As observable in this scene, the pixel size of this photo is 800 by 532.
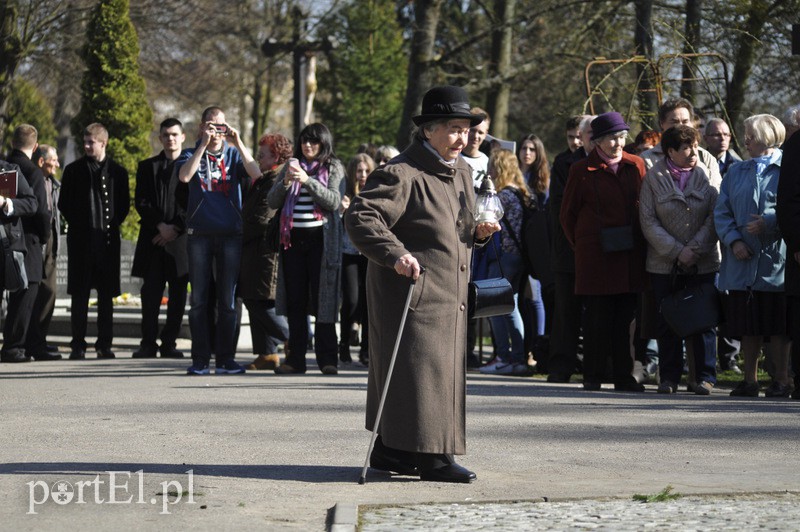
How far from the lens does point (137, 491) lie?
6832 mm

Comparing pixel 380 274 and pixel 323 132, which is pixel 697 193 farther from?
pixel 380 274

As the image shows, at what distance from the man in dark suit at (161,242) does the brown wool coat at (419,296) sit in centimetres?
754

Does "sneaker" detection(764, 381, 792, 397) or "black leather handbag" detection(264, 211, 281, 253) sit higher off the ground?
"black leather handbag" detection(264, 211, 281, 253)

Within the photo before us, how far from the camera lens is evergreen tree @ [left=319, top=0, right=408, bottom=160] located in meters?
46.9

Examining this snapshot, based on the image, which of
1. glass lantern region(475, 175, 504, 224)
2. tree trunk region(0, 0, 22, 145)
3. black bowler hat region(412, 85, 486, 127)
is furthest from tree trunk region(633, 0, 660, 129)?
tree trunk region(0, 0, 22, 145)

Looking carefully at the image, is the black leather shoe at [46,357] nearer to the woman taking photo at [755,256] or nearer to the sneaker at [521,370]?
the sneaker at [521,370]

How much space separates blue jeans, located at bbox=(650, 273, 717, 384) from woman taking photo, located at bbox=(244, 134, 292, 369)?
334cm

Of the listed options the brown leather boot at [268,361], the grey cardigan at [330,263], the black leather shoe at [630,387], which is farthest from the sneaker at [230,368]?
the black leather shoe at [630,387]

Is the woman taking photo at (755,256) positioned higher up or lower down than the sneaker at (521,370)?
higher up

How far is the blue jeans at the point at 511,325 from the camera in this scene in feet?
44.9

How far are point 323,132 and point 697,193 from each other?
3.29 meters

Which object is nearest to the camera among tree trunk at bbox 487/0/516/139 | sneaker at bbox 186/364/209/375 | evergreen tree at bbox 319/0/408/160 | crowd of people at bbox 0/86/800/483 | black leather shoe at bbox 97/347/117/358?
crowd of people at bbox 0/86/800/483

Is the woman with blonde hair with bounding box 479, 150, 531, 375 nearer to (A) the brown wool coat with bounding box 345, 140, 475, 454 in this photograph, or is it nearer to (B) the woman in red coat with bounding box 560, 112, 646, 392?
(B) the woman in red coat with bounding box 560, 112, 646, 392

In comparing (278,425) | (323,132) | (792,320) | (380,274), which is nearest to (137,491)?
(380,274)
